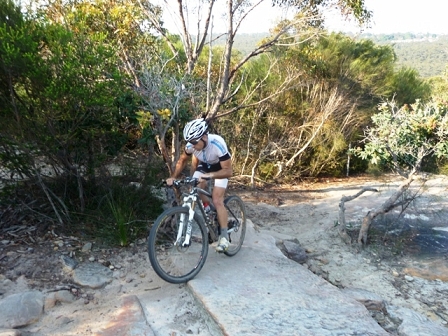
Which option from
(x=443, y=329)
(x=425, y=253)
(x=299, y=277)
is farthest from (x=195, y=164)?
(x=425, y=253)

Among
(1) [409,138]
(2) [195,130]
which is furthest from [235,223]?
(1) [409,138]

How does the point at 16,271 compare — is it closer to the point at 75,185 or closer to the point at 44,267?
the point at 44,267

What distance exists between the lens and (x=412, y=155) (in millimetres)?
6176

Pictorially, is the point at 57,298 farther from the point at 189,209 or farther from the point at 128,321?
the point at 189,209

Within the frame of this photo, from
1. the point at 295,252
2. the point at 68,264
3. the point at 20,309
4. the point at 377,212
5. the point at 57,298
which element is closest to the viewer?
the point at 20,309

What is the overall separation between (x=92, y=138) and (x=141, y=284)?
6.41 feet

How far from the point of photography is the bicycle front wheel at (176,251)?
3.97 meters

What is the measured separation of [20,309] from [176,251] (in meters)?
1.46

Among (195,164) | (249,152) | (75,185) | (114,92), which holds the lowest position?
(249,152)

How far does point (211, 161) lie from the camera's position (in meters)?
4.48

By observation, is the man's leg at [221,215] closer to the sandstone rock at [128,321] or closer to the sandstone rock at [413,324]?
the sandstone rock at [128,321]

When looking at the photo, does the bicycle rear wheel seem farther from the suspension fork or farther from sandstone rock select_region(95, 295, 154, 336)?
sandstone rock select_region(95, 295, 154, 336)

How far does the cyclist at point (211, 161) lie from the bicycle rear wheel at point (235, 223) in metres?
0.34

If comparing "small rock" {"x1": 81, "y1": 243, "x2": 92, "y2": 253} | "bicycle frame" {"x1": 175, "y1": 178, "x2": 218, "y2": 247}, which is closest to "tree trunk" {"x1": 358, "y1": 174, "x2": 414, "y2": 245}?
"bicycle frame" {"x1": 175, "y1": 178, "x2": 218, "y2": 247}
